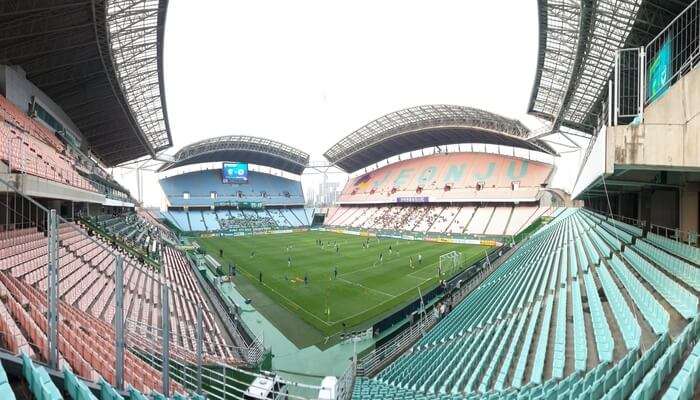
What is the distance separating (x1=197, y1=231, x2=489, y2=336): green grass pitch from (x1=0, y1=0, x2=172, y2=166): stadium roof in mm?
15608

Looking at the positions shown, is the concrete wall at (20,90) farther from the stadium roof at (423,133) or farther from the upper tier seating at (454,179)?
the upper tier seating at (454,179)

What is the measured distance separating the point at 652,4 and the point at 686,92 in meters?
17.2

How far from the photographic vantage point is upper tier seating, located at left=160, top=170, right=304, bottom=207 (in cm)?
6266

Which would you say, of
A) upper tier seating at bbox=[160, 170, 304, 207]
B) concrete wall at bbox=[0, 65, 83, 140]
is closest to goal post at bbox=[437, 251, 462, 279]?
concrete wall at bbox=[0, 65, 83, 140]

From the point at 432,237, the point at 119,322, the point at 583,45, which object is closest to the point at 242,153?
the point at 432,237

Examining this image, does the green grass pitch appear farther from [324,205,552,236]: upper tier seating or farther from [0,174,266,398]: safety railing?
[324,205,552,236]: upper tier seating

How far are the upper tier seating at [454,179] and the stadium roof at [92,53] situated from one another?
39706mm

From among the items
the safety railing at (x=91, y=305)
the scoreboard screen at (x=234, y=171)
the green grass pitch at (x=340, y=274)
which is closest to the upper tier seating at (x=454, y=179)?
the green grass pitch at (x=340, y=274)

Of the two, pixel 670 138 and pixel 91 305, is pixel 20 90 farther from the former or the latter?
pixel 670 138

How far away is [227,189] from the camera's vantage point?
6700cm

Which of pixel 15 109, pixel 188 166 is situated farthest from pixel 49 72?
pixel 188 166

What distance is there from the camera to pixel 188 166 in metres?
64.6

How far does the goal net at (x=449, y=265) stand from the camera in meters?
24.9

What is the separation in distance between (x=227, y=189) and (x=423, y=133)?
38139mm
